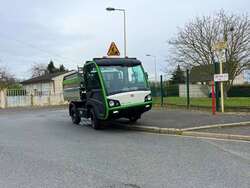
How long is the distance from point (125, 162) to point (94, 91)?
21.7 ft

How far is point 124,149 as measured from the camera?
384 inches

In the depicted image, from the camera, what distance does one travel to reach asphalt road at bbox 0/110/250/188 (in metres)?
6.48

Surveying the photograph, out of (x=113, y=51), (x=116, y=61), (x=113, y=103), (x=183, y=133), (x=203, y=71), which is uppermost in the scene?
(x=113, y=51)

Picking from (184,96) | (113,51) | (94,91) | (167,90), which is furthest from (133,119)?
(167,90)

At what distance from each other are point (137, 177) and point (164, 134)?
5.88 meters

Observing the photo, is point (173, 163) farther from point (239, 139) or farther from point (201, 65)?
point (201, 65)

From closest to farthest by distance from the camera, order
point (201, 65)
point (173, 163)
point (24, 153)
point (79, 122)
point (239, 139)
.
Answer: point (173, 163) → point (24, 153) → point (239, 139) → point (79, 122) → point (201, 65)

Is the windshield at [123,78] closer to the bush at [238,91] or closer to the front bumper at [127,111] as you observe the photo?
the front bumper at [127,111]

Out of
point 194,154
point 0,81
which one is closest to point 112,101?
point 194,154

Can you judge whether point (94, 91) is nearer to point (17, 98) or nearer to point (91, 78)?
point (91, 78)

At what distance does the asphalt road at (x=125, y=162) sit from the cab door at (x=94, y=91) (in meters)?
2.01

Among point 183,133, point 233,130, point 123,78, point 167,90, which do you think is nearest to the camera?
point 233,130

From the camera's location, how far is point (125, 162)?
8.08m

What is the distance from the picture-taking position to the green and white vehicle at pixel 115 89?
13578 mm
